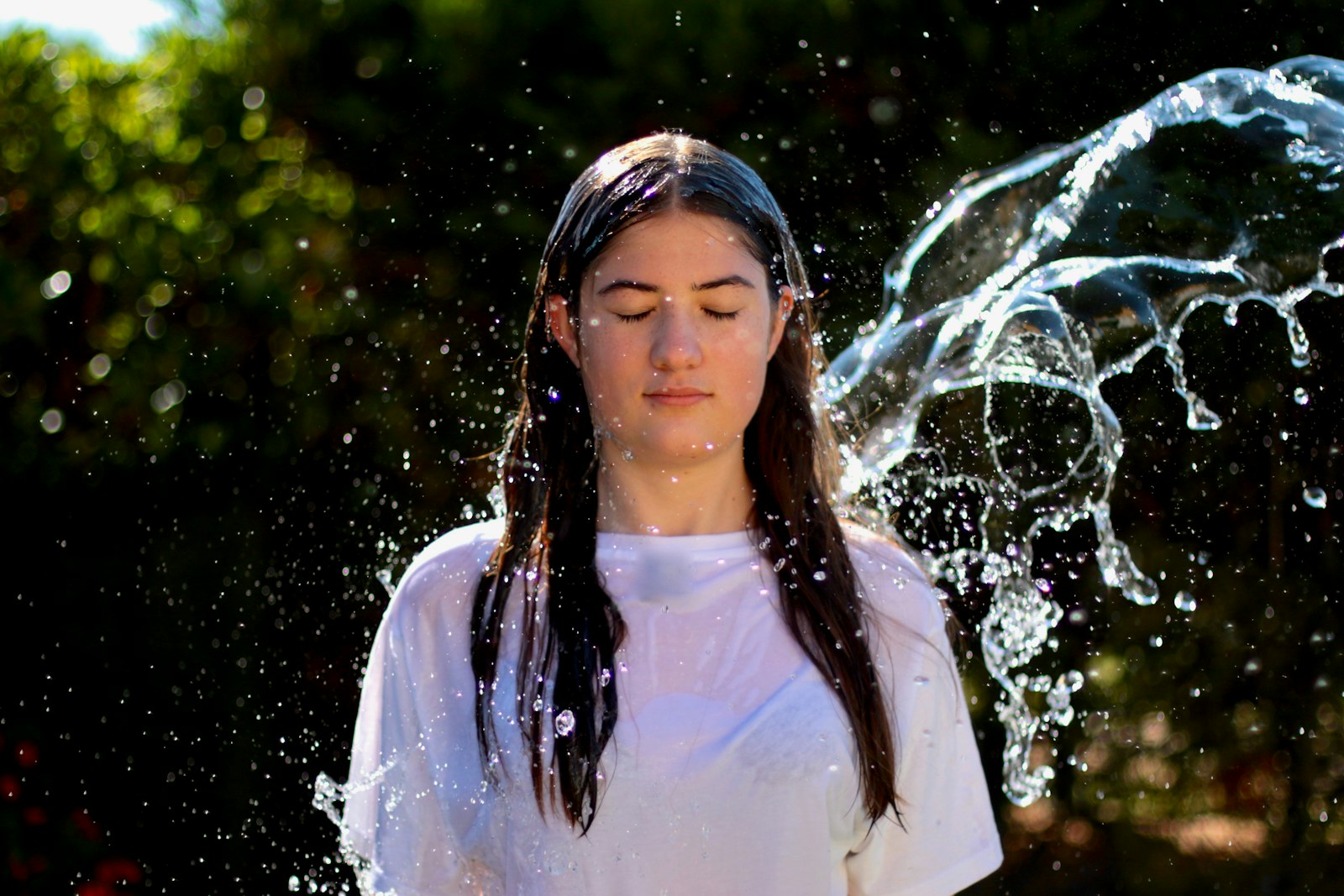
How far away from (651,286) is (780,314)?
0.24m

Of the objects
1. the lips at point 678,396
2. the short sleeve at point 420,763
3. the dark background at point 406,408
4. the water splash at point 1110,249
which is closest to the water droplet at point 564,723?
the short sleeve at point 420,763

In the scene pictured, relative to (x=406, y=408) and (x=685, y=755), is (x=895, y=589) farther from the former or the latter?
(x=406, y=408)

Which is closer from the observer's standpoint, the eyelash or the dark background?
the eyelash

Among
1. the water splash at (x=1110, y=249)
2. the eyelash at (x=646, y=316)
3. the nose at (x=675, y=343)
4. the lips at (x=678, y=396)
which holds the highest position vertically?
the water splash at (x=1110, y=249)

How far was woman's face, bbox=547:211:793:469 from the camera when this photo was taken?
5.99ft

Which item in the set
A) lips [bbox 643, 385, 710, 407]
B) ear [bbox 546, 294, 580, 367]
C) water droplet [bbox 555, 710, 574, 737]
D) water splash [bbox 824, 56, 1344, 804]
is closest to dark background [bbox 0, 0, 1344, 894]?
water splash [bbox 824, 56, 1344, 804]

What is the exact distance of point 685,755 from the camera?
5.88 ft

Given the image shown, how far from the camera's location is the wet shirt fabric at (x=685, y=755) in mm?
1789

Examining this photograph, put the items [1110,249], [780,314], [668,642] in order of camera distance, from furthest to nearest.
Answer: [1110,249] < [780,314] < [668,642]

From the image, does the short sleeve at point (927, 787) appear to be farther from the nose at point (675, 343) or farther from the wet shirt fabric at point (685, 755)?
the nose at point (675, 343)

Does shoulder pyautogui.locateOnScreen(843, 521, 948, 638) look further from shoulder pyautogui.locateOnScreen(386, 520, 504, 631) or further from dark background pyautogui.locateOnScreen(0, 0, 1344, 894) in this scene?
dark background pyautogui.locateOnScreen(0, 0, 1344, 894)

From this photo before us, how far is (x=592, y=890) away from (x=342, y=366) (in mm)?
2079

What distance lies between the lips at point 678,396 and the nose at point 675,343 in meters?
0.03

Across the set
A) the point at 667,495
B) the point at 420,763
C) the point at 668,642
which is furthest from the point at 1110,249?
the point at 420,763
